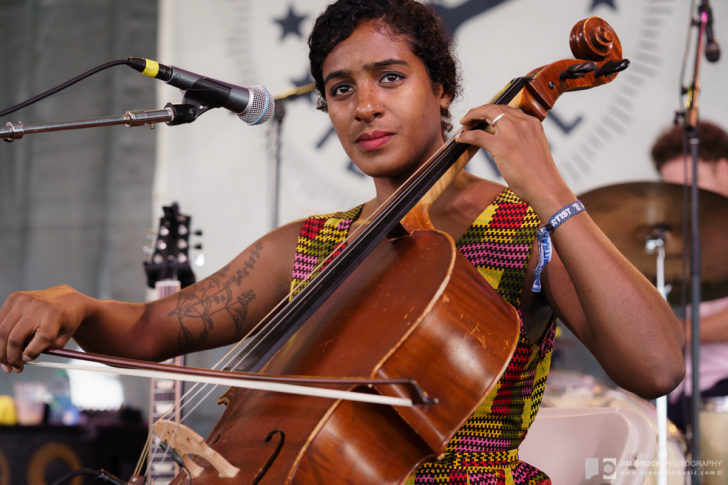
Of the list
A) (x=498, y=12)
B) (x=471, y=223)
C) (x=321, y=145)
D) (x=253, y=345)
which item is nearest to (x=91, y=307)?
(x=253, y=345)

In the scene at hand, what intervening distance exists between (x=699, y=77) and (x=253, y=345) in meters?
2.31

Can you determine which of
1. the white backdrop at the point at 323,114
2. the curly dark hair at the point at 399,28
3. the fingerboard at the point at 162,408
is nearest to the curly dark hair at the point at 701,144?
the white backdrop at the point at 323,114

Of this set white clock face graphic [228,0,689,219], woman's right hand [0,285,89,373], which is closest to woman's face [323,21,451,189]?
woman's right hand [0,285,89,373]

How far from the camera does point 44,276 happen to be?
11.4ft

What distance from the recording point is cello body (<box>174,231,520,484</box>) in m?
0.97

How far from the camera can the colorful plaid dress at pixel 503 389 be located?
1260 millimetres

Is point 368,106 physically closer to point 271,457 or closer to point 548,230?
point 548,230

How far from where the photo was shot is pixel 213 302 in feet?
5.39

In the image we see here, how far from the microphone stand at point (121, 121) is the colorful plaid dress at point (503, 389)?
0.56 meters

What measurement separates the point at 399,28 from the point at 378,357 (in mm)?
756

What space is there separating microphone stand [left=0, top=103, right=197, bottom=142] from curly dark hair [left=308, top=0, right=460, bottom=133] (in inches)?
15.3

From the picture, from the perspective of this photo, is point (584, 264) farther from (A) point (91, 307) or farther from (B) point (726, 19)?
(B) point (726, 19)

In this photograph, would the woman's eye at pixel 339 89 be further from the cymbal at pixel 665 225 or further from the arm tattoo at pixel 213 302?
the cymbal at pixel 665 225

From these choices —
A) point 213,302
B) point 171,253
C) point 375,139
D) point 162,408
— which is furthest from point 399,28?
point 162,408
